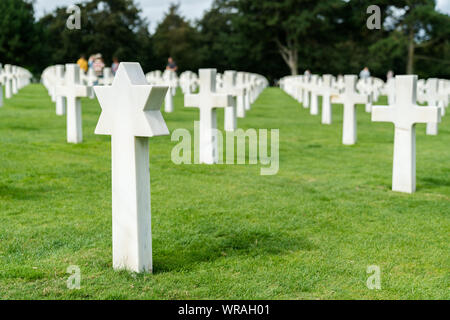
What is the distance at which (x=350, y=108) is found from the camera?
39.0 ft

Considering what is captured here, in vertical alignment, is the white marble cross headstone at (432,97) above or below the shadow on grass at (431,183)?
above

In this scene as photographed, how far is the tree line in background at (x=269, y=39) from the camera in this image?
51.6 metres

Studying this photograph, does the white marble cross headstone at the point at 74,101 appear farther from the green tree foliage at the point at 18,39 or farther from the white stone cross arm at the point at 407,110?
the green tree foliage at the point at 18,39

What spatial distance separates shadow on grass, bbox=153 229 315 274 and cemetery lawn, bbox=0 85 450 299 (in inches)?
0.6

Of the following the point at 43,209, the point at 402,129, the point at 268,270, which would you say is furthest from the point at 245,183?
the point at 268,270

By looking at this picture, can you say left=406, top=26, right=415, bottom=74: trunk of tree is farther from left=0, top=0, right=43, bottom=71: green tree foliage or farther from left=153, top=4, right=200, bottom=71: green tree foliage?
left=0, top=0, right=43, bottom=71: green tree foliage

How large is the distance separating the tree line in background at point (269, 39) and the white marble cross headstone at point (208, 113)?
42925mm

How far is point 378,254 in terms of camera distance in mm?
4801

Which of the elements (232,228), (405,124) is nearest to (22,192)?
(232,228)

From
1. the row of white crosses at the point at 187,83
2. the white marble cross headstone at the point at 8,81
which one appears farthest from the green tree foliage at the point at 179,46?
the white marble cross headstone at the point at 8,81

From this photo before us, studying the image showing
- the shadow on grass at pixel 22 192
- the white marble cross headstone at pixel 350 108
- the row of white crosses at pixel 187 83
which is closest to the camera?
the shadow on grass at pixel 22 192

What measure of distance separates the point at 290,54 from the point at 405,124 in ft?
163

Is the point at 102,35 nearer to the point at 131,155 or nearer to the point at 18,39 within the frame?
the point at 18,39

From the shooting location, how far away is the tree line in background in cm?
5162
